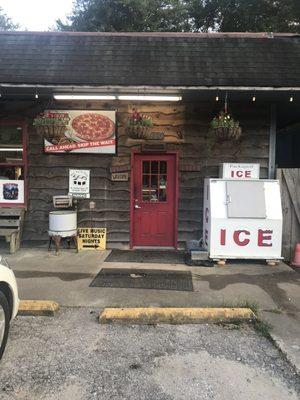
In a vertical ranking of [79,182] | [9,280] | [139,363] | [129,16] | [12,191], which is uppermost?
[129,16]

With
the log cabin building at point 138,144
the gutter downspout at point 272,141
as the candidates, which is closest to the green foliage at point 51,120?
the log cabin building at point 138,144

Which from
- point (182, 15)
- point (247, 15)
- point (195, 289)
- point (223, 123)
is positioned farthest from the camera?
point (182, 15)

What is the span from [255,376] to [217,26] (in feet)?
79.9

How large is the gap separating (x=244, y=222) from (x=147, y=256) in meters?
2.04

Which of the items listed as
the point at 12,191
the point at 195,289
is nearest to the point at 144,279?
the point at 195,289

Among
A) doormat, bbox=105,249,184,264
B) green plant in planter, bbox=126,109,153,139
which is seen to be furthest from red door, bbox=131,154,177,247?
green plant in planter, bbox=126,109,153,139

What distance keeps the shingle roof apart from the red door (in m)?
1.85

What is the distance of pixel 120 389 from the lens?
10.6 feet

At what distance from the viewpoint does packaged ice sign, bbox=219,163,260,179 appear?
794cm

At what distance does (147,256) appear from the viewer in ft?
25.5

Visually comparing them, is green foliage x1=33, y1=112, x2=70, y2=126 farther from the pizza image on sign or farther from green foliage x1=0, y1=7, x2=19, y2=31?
green foliage x1=0, y1=7, x2=19, y2=31

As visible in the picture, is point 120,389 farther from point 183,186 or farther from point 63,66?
point 63,66

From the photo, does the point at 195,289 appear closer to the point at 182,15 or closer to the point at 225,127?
the point at 225,127

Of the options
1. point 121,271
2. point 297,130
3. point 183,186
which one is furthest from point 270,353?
point 297,130
